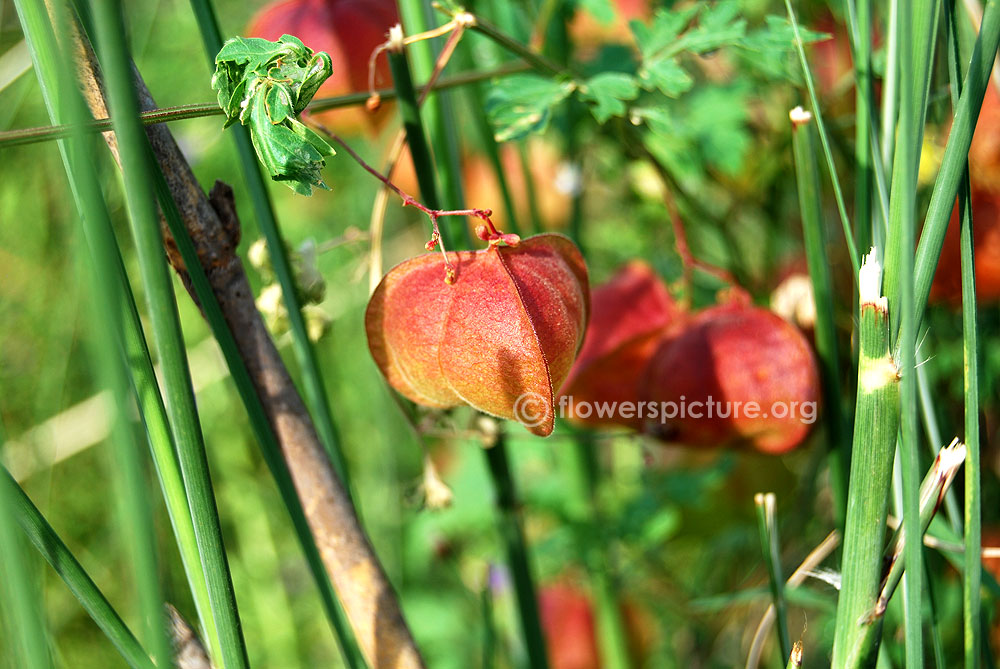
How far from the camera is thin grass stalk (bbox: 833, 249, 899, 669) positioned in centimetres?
35

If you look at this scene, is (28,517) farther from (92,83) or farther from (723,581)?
(723,581)

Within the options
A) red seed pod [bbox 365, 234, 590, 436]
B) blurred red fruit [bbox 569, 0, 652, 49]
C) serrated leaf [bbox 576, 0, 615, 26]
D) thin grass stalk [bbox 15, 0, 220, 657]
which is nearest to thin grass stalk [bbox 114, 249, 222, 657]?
thin grass stalk [bbox 15, 0, 220, 657]

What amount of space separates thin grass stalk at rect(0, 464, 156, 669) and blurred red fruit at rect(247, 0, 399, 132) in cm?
38

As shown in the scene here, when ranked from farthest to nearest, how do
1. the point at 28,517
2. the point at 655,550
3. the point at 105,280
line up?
the point at 655,550 < the point at 28,517 < the point at 105,280

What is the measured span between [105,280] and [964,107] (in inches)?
13.4

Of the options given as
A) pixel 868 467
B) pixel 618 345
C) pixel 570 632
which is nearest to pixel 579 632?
pixel 570 632

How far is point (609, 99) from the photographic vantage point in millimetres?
515

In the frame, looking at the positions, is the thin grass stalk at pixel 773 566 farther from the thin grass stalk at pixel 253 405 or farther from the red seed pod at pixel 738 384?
the thin grass stalk at pixel 253 405

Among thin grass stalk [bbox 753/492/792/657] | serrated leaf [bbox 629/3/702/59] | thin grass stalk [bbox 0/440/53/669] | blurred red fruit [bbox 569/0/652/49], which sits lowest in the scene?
thin grass stalk [bbox 753/492/792/657]

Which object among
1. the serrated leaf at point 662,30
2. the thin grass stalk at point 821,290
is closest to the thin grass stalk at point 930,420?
the thin grass stalk at point 821,290

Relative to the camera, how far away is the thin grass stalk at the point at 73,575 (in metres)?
0.34

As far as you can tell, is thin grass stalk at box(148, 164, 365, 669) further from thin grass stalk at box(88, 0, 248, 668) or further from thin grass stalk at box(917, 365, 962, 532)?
thin grass stalk at box(917, 365, 962, 532)

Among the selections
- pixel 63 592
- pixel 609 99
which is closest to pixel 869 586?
pixel 609 99

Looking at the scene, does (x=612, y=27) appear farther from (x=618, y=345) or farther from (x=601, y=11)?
(x=618, y=345)
